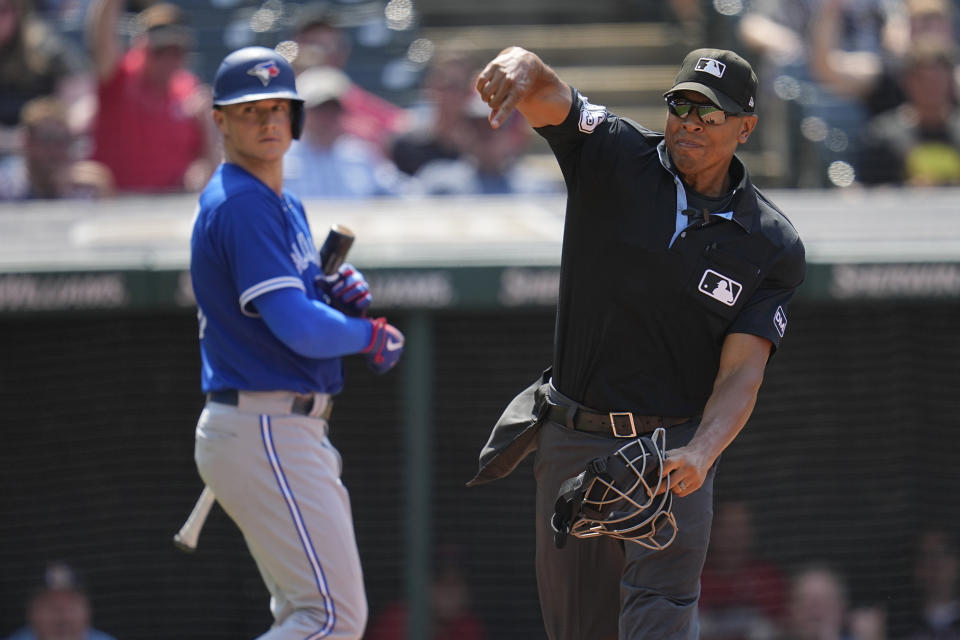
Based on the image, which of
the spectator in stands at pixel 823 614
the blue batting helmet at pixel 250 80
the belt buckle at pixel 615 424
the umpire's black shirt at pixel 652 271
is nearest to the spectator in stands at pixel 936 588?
the spectator in stands at pixel 823 614

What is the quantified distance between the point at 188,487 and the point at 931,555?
304 centimetres

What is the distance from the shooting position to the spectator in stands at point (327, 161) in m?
6.05

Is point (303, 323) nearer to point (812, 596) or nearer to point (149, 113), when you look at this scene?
point (812, 596)

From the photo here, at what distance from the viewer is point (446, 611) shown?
4945 mm

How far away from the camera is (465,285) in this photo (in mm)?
4609

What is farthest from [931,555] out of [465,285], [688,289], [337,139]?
[337,139]

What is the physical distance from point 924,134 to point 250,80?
15.1ft

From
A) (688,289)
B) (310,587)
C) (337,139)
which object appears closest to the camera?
(688,289)

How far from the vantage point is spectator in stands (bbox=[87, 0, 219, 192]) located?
6.20m

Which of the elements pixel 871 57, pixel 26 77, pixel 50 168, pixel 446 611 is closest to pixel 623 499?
pixel 446 611

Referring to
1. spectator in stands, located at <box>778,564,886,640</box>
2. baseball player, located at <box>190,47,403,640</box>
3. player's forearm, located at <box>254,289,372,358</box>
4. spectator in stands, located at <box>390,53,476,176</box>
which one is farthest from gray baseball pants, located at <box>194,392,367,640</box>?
spectator in stands, located at <box>390,53,476,176</box>

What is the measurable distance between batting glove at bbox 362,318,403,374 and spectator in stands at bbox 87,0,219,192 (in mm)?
3058

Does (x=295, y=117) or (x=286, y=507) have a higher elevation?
(x=295, y=117)

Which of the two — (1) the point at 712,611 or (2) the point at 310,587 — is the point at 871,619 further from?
(2) the point at 310,587
